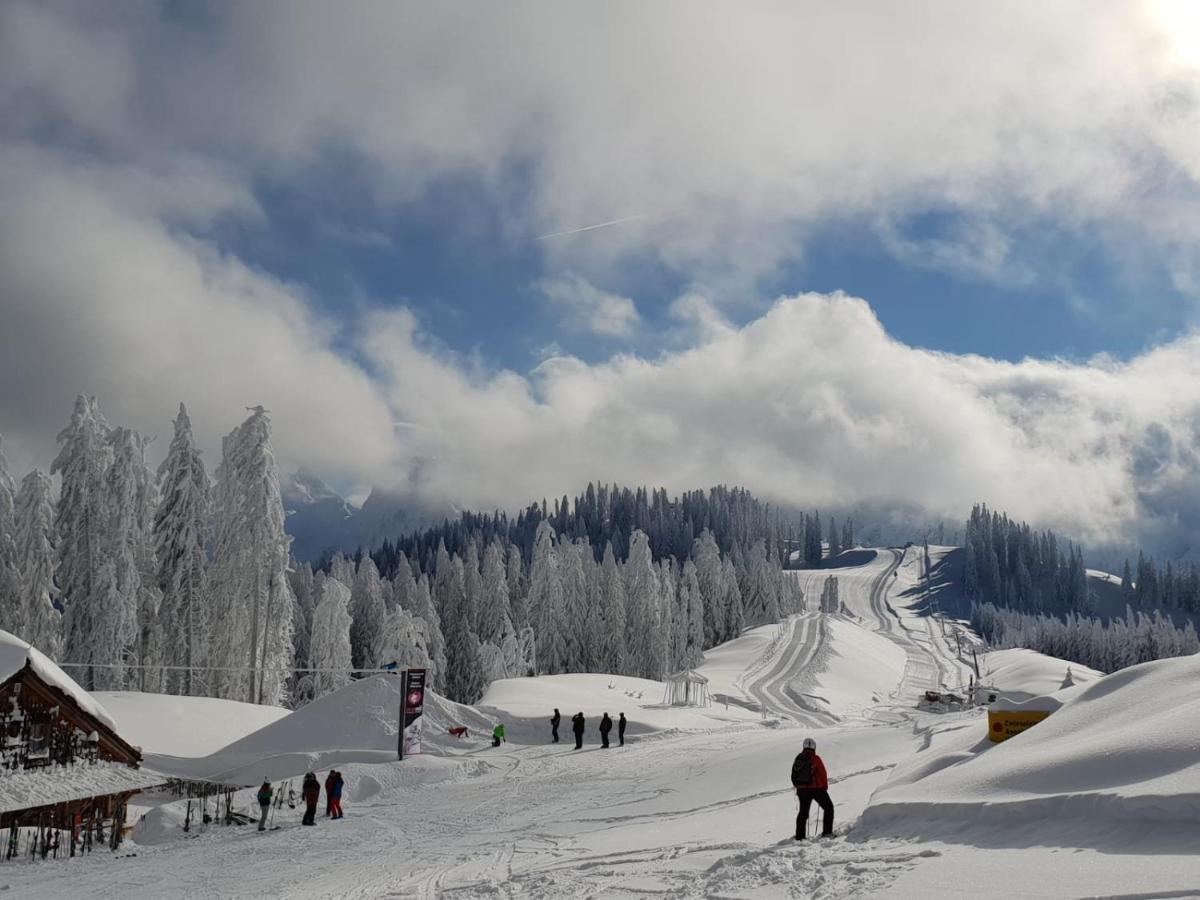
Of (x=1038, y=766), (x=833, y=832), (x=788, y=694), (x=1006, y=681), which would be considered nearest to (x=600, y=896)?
(x=833, y=832)

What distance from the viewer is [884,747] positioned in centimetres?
2455

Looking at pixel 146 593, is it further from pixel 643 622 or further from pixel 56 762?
pixel 643 622

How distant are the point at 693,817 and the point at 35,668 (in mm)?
17703

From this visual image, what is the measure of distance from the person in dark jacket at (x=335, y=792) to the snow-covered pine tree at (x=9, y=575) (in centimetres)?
2943

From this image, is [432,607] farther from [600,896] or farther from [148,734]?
[600,896]

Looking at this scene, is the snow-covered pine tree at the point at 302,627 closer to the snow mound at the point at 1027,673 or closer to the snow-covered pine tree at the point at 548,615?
the snow-covered pine tree at the point at 548,615

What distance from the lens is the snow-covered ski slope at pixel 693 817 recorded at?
30.1 feet

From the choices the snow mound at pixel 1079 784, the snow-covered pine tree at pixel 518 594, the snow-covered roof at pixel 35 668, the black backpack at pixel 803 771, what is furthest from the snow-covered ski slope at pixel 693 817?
the snow-covered pine tree at pixel 518 594

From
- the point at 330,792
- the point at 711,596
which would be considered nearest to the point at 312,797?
the point at 330,792

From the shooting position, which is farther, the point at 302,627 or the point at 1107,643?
the point at 1107,643

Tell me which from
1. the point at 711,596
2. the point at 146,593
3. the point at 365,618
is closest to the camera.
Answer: the point at 146,593

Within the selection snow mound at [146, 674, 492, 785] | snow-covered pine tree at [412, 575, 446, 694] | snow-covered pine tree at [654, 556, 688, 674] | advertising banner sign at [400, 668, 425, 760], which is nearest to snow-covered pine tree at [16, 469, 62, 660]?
snow mound at [146, 674, 492, 785]

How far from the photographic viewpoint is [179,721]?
33781 mm

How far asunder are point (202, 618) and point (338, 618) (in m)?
17.2
